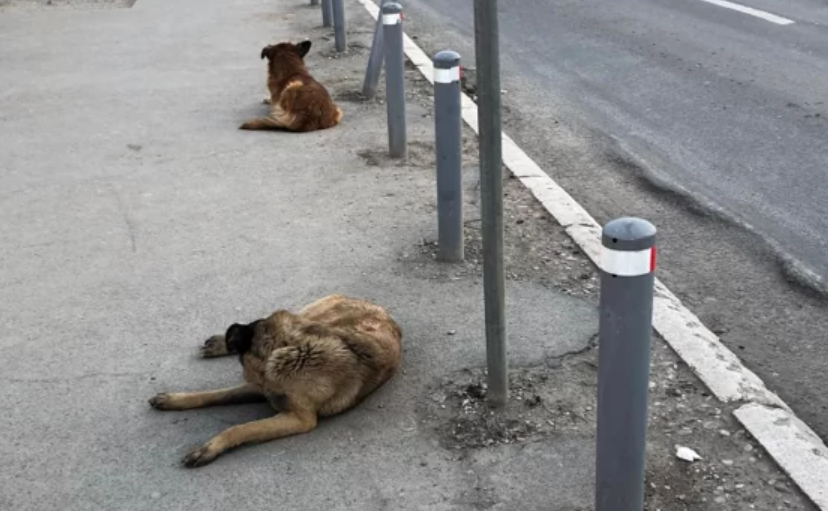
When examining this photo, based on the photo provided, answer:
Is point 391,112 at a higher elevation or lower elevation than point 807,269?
higher

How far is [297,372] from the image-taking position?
14.3 ft

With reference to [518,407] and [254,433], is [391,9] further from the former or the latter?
[254,433]

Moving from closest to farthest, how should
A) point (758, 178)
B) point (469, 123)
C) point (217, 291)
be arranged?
1. point (217, 291)
2. point (758, 178)
3. point (469, 123)

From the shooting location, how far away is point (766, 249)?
6.39 metres

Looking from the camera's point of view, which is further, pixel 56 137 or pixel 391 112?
pixel 56 137

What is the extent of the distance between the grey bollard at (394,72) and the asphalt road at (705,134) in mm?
1138

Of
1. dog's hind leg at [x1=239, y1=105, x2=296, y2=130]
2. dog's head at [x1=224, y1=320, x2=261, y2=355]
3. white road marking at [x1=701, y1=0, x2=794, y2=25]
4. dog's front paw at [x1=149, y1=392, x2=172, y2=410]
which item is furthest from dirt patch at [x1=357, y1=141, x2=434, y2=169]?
white road marking at [x1=701, y1=0, x2=794, y2=25]

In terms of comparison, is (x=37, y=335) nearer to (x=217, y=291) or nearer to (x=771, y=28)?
(x=217, y=291)

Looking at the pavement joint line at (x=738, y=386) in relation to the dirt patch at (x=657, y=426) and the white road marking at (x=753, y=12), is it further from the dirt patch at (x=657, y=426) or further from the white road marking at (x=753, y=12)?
the white road marking at (x=753, y=12)

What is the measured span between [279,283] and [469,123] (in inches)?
132

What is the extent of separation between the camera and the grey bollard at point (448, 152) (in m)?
5.70

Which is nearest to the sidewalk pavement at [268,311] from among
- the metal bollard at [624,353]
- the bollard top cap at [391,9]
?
the metal bollard at [624,353]

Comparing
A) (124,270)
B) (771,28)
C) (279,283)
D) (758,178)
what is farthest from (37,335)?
(771,28)

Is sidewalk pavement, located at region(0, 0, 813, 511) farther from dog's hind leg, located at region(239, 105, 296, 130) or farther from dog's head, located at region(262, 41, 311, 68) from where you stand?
dog's head, located at region(262, 41, 311, 68)
